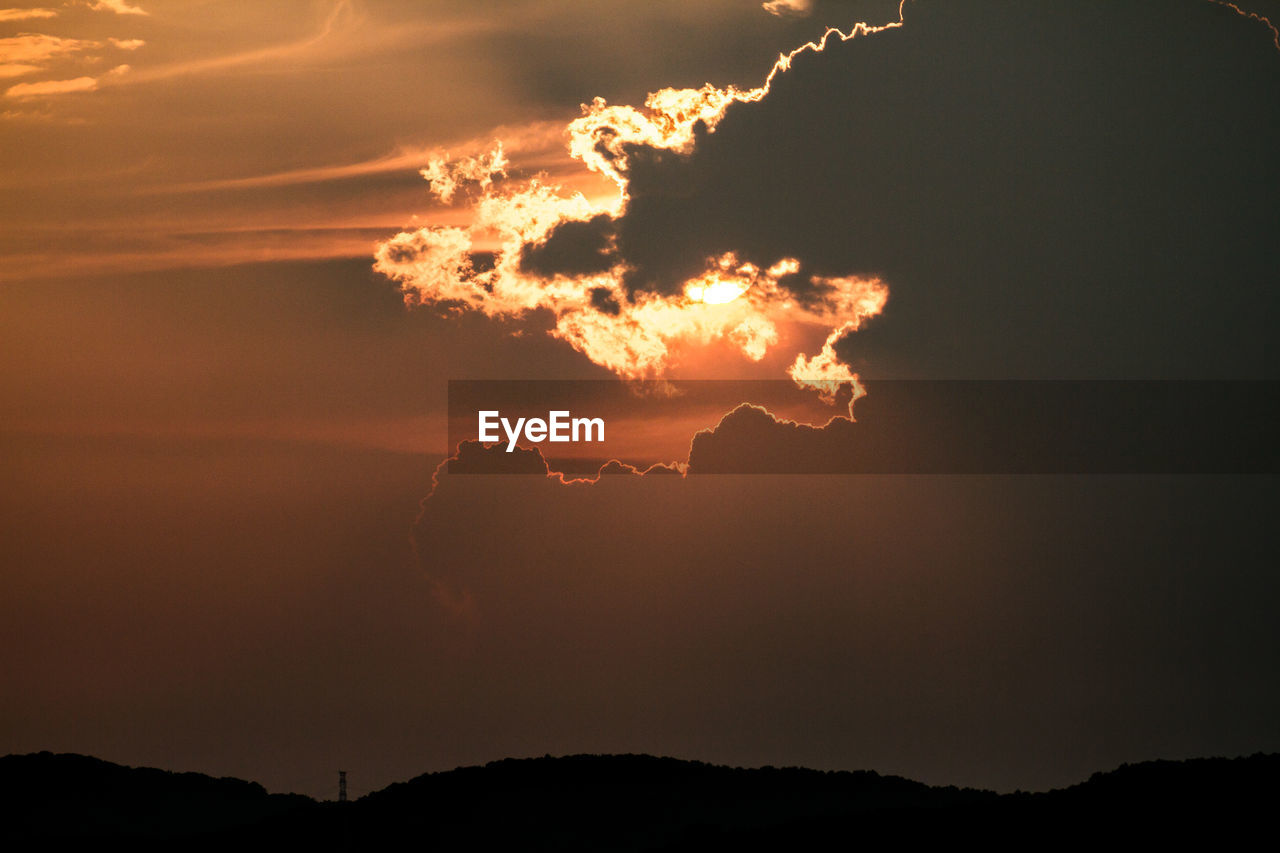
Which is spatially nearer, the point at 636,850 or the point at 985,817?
the point at 985,817

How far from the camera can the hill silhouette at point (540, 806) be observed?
73938mm

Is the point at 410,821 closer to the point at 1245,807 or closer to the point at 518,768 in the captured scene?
the point at 518,768

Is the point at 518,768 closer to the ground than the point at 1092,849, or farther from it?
farther from it

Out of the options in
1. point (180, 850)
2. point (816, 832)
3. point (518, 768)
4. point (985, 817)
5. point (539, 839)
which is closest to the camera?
point (985, 817)

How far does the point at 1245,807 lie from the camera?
6450 cm

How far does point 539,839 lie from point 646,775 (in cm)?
1483

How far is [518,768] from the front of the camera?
376 feet

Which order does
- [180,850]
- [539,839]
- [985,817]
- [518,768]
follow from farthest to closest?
[518,768] → [539,839] → [180,850] → [985,817]

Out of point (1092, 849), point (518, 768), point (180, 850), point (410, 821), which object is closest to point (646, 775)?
point (518, 768)

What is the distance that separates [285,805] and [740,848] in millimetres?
44542

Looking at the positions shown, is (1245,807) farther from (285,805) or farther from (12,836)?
(12,836)

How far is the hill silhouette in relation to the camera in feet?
243

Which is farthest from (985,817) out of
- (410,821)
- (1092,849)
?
(410,821)

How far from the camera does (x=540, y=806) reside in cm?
10938
